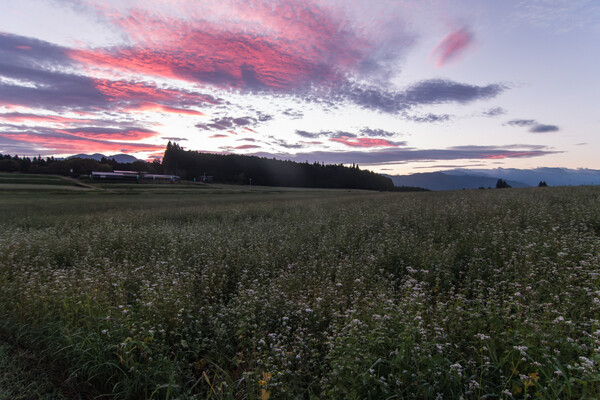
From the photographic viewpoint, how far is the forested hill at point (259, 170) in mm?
118675

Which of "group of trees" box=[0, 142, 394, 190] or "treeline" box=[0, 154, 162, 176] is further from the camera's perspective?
"group of trees" box=[0, 142, 394, 190]

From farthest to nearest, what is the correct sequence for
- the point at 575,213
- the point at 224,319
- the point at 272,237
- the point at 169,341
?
the point at 272,237, the point at 575,213, the point at 224,319, the point at 169,341

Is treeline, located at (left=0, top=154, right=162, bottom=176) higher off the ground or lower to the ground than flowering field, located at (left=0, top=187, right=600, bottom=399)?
higher

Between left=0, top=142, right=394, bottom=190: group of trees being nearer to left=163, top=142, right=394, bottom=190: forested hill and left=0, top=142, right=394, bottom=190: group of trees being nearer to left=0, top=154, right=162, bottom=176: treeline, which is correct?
left=163, top=142, right=394, bottom=190: forested hill

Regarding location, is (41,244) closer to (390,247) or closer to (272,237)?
(272,237)

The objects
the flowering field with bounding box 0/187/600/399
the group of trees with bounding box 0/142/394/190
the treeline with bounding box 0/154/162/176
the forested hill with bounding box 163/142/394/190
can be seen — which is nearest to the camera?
the flowering field with bounding box 0/187/600/399

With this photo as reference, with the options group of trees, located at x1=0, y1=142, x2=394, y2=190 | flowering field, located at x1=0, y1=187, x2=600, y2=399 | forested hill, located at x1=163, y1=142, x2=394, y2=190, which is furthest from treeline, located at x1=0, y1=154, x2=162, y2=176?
flowering field, located at x1=0, y1=187, x2=600, y2=399

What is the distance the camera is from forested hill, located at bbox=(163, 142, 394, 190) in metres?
119

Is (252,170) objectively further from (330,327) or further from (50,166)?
(330,327)

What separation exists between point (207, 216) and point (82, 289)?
45.0 ft

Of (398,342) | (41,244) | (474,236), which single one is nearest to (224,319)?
(398,342)

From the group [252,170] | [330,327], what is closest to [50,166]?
[252,170]

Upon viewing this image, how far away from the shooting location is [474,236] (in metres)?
8.48

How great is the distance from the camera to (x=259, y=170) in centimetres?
12175
